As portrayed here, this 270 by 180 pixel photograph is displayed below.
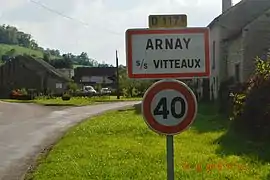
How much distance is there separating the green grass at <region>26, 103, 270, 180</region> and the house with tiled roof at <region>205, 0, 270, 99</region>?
1533 cm

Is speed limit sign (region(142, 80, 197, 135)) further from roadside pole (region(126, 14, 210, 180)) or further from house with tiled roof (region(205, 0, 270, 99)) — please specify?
house with tiled roof (region(205, 0, 270, 99))

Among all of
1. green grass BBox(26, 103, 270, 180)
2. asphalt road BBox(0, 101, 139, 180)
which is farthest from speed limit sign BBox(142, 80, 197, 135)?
asphalt road BBox(0, 101, 139, 180)

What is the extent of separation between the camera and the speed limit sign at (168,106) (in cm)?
586

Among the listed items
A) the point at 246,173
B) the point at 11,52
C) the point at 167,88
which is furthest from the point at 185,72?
the point at 11,52

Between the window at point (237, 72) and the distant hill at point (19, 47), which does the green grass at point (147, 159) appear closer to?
the window at point (237, 72)

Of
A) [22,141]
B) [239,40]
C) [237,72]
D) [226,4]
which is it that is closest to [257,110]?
[22,141]

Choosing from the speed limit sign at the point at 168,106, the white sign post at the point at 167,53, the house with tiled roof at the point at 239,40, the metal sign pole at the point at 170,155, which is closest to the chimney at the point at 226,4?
the house with tiled roof at the point at 239,40

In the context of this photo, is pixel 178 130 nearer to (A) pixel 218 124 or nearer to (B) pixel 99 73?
(A) pixel 218 124

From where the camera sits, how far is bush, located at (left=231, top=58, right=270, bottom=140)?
17891 millimetres

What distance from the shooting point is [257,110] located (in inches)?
738

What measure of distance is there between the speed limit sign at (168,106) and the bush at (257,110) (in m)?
11.9

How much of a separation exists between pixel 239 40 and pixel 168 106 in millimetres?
31321

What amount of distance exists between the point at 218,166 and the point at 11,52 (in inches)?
5282

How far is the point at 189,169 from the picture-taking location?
1208 cm
